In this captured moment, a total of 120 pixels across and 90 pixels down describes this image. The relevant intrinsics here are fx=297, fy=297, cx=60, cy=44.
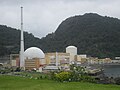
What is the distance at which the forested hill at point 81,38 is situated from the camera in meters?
108

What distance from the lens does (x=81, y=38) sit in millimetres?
125875

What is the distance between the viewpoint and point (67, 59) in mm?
84438

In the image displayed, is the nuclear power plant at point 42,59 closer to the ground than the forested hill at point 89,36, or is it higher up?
closer to the ground

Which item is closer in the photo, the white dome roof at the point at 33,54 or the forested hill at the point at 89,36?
the white dome roof at the point at 33,54

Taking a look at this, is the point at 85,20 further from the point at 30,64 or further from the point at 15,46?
the point at 30,64

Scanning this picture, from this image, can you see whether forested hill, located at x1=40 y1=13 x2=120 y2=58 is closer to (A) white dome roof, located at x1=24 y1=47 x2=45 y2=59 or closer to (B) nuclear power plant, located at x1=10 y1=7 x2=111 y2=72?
(B) nuclear power plant, located at x1=10 y1=7 x2=111 y2=72

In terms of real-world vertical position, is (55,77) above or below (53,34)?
below

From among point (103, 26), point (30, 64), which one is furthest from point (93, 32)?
point (30, 64)

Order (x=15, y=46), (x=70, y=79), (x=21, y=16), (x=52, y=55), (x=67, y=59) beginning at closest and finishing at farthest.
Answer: (x=70, y=79)
(x=21, y=16)
(x=52, y=55)
(x=67, y=59)
(x=15, y=46)

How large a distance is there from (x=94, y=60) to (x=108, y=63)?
17.9ft

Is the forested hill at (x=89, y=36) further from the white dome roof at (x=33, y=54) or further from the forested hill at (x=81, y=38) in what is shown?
the white dome roof at (x=33, y=54)

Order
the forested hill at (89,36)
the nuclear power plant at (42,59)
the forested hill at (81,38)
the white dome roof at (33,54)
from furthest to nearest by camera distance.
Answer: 1. the forested hill at (89,36)
2. the forested hill at (81,38)
3. the white dome roof at (33,54)
4. the nuclear power plant at (42,59)

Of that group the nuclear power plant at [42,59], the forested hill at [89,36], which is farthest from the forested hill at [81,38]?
the nuclear power plant at [42,59]

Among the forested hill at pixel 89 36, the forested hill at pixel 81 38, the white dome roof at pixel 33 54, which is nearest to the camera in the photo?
the white dome roof at pixel 33 54
